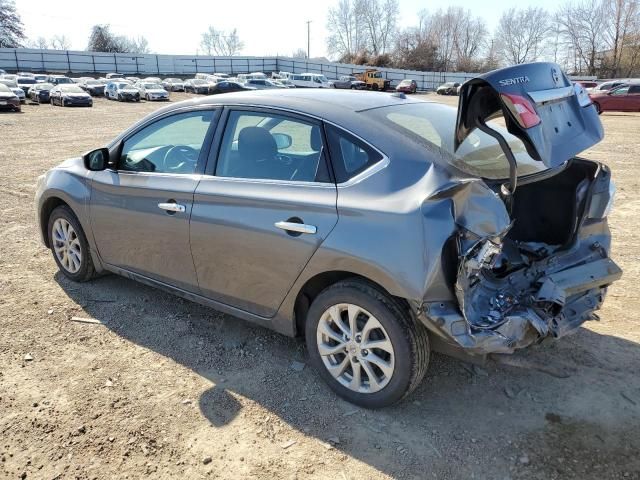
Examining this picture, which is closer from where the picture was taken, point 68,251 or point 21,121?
point 68,251

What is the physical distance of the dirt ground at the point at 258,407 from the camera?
102 inches

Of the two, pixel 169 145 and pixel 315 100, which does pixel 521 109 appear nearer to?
pixel 315 100

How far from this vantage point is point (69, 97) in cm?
3328

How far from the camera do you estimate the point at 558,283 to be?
3.02 m

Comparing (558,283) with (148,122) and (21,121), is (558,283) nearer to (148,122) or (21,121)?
(148,122)

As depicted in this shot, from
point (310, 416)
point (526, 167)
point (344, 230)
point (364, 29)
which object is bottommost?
point (310, 416)

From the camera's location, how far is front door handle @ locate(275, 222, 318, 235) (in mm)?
2865

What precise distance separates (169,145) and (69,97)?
33.9 metres

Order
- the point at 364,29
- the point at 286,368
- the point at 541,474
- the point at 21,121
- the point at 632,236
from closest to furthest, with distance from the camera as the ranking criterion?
the point at 541,474, the point at 286,368, the point at 632,236, the point at 21,121, the point at 364,29

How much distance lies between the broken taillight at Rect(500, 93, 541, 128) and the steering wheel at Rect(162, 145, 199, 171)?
6.58ft

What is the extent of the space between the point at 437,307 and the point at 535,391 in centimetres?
107

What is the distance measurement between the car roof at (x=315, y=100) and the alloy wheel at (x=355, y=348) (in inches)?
44.9

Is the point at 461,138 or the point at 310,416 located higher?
the point at 461,138

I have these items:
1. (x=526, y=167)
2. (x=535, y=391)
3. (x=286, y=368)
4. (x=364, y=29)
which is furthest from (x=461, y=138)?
(x=364, y=29)
